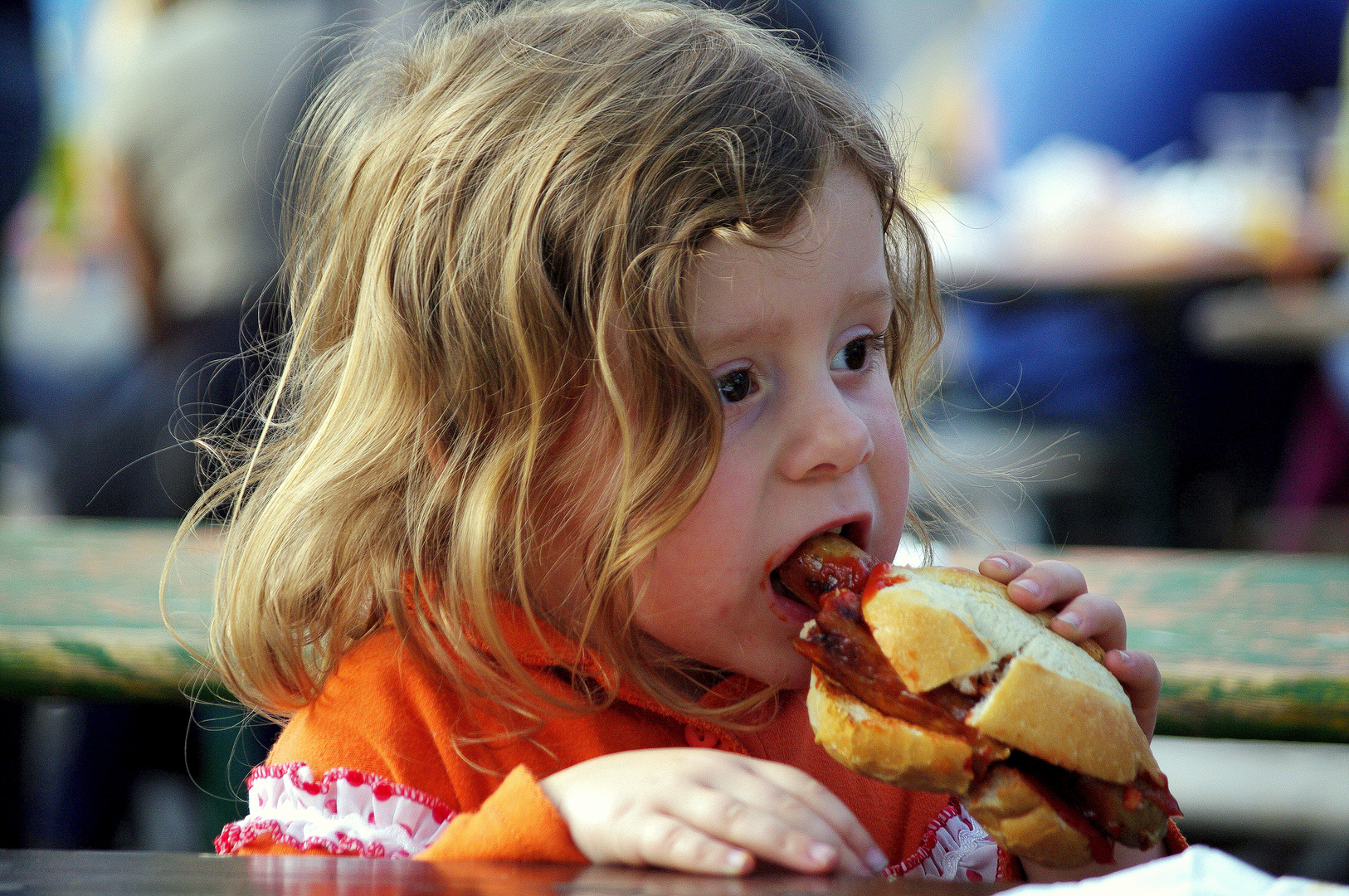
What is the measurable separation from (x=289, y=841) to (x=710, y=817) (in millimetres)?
481

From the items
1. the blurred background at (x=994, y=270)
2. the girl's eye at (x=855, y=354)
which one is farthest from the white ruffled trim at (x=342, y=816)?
the blurred background at (x=994, y=270)

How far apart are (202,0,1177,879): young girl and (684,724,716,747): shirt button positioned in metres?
0.02

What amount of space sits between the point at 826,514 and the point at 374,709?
465 millimetres

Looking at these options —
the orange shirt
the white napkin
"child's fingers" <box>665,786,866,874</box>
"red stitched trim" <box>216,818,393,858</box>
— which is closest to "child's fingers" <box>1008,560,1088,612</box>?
the orange shirt

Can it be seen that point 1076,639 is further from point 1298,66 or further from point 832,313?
point 1298,66

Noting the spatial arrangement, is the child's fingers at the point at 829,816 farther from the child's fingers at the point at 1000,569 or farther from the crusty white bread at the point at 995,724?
the child's fingers at the point at 1000,569

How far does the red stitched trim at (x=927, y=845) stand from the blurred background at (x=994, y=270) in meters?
0.70

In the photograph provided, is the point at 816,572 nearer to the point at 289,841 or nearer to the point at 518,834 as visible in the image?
the point at 518,834

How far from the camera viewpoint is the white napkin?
64 cm

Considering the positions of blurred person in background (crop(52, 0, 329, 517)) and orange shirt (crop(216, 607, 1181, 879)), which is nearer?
orange shirt (crop(216, 607, 1181, 879))

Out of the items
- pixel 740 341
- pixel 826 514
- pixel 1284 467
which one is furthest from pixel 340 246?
pixel 1284 467

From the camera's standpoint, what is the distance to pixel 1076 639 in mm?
1112

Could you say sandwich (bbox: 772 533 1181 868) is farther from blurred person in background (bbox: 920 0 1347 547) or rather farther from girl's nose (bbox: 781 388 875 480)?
blurred person in background (bbox: 920 0 1347 547)

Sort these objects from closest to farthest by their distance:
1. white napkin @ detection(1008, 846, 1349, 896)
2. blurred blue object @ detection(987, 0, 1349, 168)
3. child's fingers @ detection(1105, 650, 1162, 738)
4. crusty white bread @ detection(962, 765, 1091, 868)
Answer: white napkin @ detection(1008, 846, 1349, 896) < crusty white bread @ detection(962, 765, 1091, 868) < child's fingers @ detection(1105, 650, 1162, 738) < blurred blue object @ detection(987, 0, 1349, 168)
